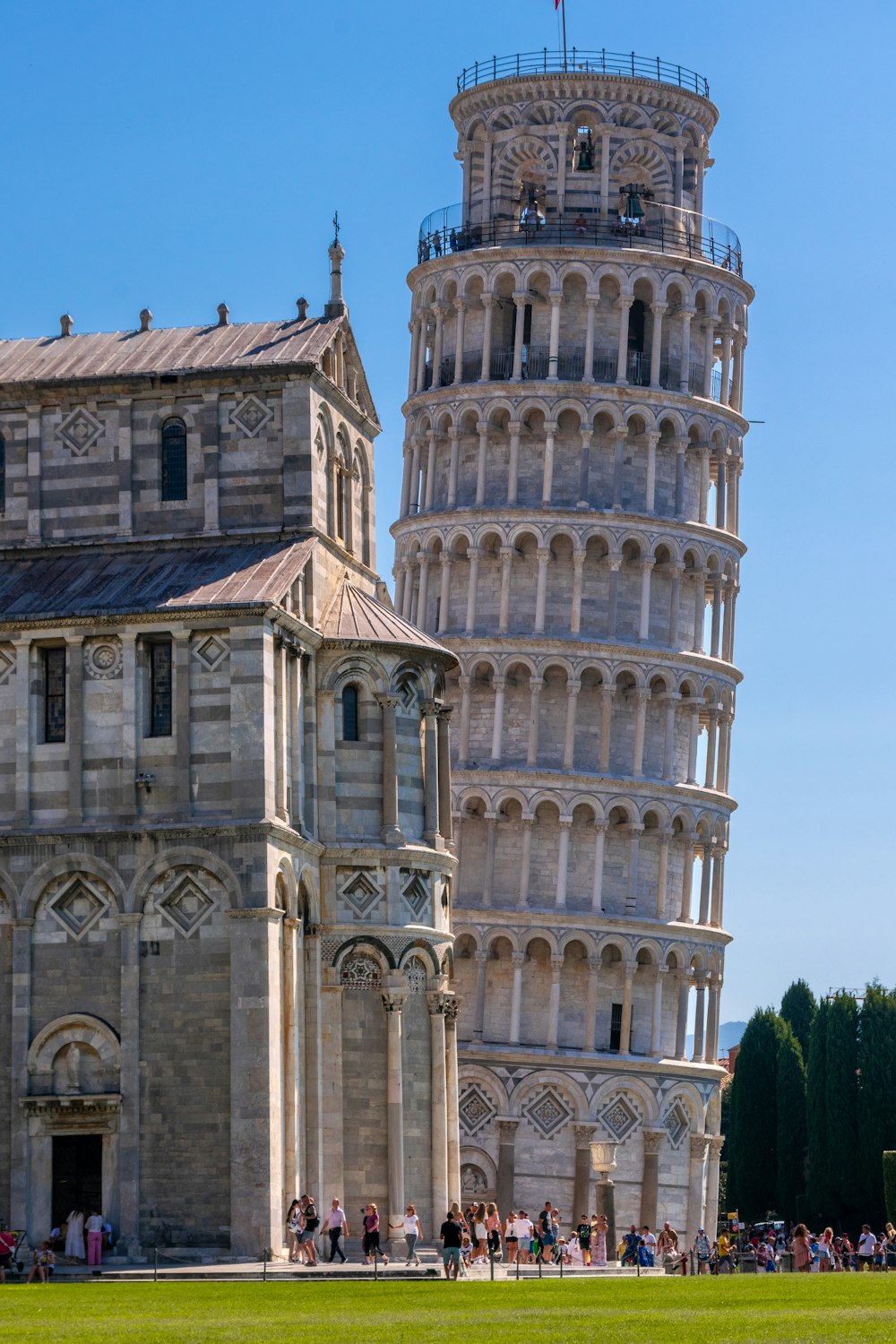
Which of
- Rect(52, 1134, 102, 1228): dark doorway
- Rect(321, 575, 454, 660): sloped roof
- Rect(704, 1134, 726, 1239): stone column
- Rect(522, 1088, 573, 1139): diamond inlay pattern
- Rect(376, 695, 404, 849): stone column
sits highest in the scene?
Rect(321, 575, 454, 660): sloped roof

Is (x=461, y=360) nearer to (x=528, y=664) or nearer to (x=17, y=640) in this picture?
(x=528, y=664)

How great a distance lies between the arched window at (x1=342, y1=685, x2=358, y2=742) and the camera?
2842 inches

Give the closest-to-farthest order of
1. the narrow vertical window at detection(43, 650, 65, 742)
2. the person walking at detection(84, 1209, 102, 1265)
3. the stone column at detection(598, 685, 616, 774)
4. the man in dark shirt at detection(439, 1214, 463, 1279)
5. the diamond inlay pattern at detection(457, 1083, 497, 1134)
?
the man in dark shirt at detection(439, 1214, 463, 1279), the person walking at detection(84, 1209, 102, 1265), the narrow vertical window at detection(43, 650, 65, 742), the diamond inlay pattern at detection(457, 1083, 497, 1134), the stone column at detection(598, 685, 616, 774)

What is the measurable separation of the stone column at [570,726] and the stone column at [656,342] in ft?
39.9

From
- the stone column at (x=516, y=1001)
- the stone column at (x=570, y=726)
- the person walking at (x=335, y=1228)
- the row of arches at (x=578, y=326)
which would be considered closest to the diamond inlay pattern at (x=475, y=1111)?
the stone column at (x=516, y=1001)

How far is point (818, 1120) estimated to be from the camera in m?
120

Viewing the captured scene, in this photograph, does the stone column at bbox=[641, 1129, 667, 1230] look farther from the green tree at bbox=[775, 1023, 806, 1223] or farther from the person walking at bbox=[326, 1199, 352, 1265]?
the person walking at bbox=[326, 1199, 352, 1265]

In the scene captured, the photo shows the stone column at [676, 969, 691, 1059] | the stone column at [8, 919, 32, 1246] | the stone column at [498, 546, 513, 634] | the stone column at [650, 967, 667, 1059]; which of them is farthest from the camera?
the stone column at [676, 969, 691, 1059]

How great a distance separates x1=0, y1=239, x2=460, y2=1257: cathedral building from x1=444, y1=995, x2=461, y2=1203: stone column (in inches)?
6.8

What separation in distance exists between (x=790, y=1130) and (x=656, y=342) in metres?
35.9

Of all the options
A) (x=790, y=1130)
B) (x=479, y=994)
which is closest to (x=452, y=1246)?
(x=479, y=994)

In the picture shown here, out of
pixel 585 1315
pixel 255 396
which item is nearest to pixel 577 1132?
pixel 255 396

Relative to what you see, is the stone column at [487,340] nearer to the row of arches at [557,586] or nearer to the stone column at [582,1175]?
the row of arches at [557,586]

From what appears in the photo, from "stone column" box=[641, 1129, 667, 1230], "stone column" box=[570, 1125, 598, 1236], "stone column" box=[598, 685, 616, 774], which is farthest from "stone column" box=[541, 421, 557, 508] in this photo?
"stone column" box=[641, 1129, 667, 1230]
